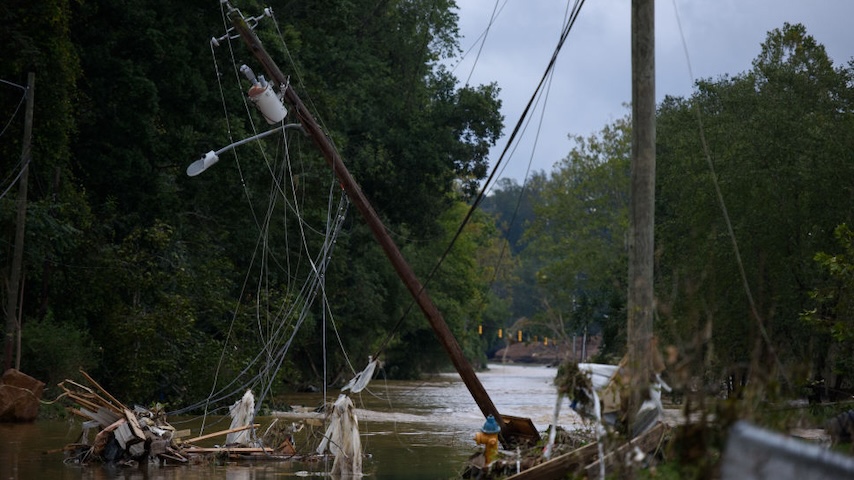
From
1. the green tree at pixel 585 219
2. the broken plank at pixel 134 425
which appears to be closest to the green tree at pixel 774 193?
the broken plank at pixel 134 425

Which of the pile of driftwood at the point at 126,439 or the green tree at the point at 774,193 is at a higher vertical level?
the green tree at the point at 774,193

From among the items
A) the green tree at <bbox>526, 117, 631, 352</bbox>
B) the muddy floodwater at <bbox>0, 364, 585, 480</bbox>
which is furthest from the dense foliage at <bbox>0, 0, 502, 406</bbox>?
the green tree at <bbox>526, 117, 631, 352</bbox>

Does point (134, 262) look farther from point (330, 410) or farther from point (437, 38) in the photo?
point (437, 38)

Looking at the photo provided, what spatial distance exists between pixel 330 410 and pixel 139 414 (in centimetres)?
311

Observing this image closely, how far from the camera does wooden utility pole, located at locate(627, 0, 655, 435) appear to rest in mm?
12530

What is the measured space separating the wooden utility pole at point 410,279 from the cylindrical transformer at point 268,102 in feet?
1.85

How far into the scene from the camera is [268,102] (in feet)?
63.5

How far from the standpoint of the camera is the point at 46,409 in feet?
99.8

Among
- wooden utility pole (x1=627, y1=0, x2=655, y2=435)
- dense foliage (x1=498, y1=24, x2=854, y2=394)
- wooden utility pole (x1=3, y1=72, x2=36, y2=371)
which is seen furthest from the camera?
dense foliage (x1=498, y1=24, x2=854, y2=394)

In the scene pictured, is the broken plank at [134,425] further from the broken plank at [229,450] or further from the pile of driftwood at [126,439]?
the broken plank at [229,450]

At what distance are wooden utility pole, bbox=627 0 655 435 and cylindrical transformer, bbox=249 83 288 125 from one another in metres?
7.19

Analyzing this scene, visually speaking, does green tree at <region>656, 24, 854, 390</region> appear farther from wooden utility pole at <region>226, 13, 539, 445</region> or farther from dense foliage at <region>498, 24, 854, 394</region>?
wooden utility pole at <region>226, 13, 539, 445</region>

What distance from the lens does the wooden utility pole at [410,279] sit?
17922 millimetres

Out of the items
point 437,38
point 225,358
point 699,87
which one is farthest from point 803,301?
point 437,38
